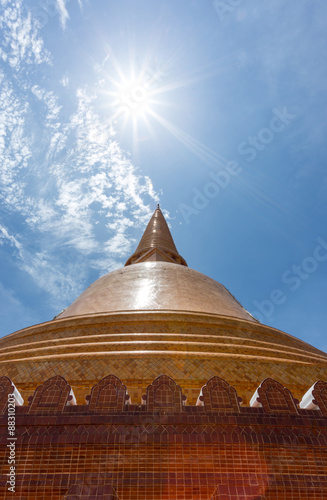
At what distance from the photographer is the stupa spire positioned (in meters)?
19.9

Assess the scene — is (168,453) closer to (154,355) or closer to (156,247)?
(154,355)

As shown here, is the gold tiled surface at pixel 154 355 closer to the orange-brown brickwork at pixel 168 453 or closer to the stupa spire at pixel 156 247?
the orange-brown brickwork at pixel 168 453

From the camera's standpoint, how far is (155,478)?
3.58 metres

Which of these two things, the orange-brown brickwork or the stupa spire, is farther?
the stupa spire

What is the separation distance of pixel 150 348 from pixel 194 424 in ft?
7.71

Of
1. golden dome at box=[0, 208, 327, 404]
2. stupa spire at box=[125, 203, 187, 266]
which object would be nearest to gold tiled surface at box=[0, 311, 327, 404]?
golden dome at box=[0, 208, 327, 404]

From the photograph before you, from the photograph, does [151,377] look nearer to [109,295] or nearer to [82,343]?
[82,343]

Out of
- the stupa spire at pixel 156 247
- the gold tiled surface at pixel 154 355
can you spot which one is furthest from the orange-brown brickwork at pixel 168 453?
the stupa spire at pixel 156 247

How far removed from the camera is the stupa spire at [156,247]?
19.9 metres

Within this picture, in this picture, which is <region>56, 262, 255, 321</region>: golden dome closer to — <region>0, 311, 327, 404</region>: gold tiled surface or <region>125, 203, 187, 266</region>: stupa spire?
<region>0, 311, 327, 404</region>: gold tiled surface

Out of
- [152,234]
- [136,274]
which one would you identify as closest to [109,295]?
[136,274]

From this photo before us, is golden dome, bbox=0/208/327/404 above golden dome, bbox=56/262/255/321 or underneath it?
underneath

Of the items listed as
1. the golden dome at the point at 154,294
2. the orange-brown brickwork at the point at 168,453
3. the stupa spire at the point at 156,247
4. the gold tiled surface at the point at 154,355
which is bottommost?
the orange-brown brickwork at the point at 168,453

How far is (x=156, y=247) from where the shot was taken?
21.3m
